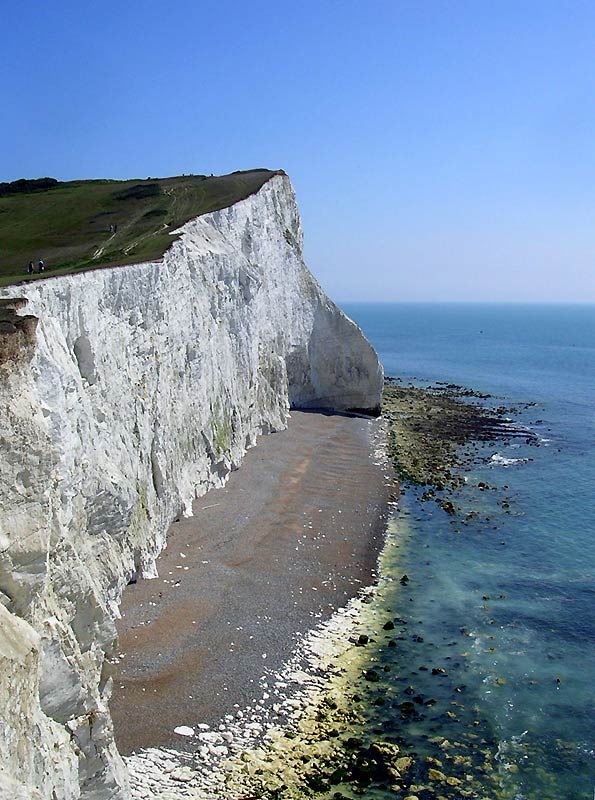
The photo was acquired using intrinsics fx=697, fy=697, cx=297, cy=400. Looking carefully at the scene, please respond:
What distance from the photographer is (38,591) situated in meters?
10.7

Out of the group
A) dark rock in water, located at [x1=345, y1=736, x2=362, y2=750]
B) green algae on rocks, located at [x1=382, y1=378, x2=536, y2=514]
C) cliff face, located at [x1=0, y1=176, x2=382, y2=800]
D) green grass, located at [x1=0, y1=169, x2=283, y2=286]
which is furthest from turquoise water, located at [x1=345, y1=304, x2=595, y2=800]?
green grass, located at [x1=0, y1=169, x2=283, y2=286]

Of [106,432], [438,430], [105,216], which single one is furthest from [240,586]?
[438,430]

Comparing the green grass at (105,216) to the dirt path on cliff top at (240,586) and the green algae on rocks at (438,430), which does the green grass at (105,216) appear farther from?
the green algae on rocks at (438,430)

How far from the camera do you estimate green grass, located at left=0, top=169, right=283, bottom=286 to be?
31234 mm

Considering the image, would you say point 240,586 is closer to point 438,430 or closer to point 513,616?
point 513,616

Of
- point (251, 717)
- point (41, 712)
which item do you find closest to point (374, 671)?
point (251, 717)

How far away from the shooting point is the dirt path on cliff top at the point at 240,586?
1762cm

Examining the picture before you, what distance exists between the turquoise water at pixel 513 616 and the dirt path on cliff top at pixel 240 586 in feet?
8.62

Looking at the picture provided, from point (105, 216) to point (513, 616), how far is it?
109 feet

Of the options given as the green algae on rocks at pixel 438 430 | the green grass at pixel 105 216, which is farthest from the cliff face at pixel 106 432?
the green algae on rocks at pixel 438 430

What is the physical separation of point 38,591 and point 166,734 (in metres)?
7.39

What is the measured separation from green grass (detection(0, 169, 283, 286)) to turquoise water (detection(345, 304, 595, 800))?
1620 cm

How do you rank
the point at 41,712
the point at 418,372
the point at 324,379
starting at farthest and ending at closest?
1. the point at 418,372
2. the point at 324,379
3. the point at 41,712

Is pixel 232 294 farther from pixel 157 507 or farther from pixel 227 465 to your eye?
pixel 157 507
